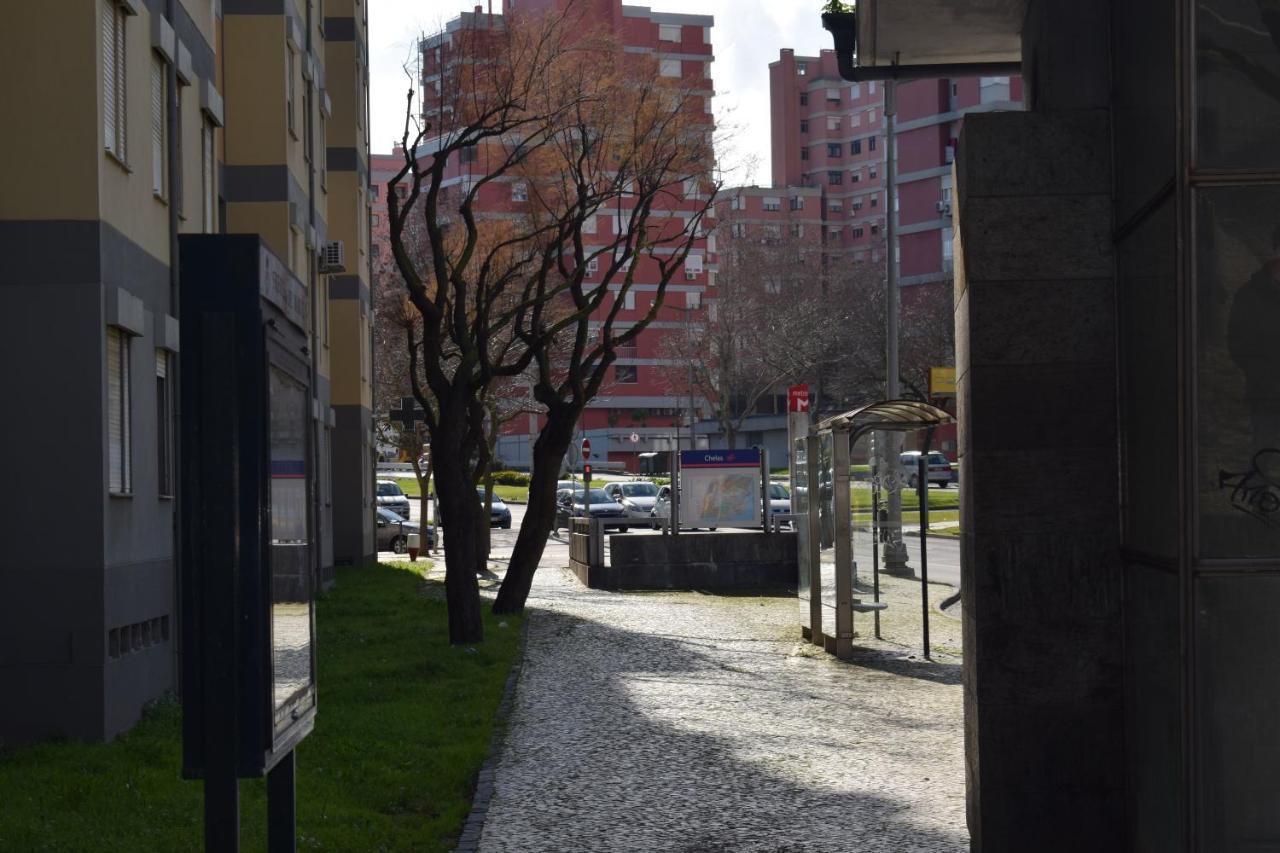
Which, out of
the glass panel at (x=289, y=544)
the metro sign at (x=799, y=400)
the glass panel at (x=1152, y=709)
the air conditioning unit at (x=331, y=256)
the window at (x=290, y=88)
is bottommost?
the glass panel at (x=1152, y=709)

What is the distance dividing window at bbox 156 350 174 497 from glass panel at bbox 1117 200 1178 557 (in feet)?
32.7

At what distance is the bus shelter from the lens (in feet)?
59.0

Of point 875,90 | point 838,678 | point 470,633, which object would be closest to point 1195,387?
point 838,678

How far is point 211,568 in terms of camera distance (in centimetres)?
504

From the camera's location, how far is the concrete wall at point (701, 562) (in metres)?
30.4

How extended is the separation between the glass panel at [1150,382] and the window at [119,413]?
833 cm

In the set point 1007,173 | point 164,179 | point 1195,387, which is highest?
point 164,179

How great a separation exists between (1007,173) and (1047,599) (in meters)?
1.74

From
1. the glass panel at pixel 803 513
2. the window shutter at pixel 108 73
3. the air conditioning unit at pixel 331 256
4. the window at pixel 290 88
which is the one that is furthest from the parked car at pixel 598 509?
the window shutter at pixel 108 73

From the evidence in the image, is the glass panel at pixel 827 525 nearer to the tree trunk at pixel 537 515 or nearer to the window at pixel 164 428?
the tree trunk at pixel 537 515

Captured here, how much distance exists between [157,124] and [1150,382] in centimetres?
1107

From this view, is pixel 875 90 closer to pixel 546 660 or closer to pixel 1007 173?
pixel 546 660

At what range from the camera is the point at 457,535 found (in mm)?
20344

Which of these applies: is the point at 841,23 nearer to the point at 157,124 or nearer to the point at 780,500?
the point at 157,124
